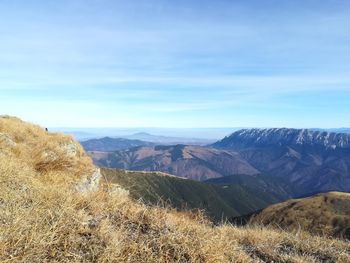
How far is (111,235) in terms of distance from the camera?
637 cm

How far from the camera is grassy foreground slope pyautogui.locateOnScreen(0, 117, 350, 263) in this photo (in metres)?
5.39

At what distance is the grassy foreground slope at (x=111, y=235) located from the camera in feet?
17.7

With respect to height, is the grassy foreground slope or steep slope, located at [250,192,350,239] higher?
the grassy foreground slope

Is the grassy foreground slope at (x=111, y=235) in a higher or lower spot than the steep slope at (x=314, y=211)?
higher

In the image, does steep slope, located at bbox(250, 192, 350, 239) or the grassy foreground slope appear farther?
steep slope, located at bbox(250, 192, 350, 239)

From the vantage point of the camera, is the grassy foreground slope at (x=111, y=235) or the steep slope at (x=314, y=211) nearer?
the grassy foreground slope at (x=111, y=235)

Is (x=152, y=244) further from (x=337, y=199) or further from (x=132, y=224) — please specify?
(x=337, y=199)

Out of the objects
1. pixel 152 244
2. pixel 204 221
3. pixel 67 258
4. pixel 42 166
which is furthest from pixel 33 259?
pixel 42 166

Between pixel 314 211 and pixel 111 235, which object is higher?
pixel 111 235

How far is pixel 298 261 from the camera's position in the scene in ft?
24.4

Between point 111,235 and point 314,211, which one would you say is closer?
point 111,235

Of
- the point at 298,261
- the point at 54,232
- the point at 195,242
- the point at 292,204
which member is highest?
the point at 54,232

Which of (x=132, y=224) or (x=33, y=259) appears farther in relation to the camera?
(x=132, y=224)

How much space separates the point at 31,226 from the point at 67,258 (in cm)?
82
